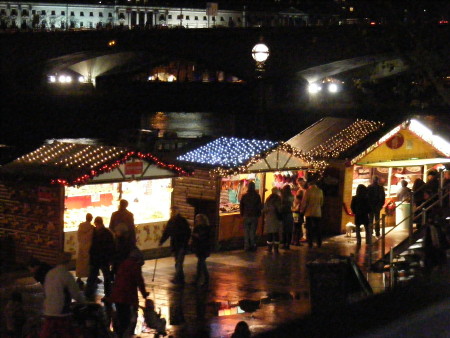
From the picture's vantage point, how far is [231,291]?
17797 millimetres

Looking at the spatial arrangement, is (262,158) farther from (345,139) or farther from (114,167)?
(114,167)

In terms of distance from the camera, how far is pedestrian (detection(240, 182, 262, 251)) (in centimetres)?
2181

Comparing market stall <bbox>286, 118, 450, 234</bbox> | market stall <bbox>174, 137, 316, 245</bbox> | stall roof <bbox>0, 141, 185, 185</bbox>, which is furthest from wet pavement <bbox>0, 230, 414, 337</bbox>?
market stall <bbox>286, 118, 450, 234</bbox>

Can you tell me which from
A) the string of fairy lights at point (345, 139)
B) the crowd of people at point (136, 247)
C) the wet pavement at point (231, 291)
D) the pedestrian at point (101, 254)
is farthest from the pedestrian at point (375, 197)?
the pedestrian at point (101, 254)

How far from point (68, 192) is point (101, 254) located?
11.1ft

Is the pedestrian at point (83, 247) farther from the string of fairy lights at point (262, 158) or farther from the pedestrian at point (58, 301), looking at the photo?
the pedestrian at point (58, 301)

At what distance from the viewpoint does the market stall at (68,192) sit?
1911 cm

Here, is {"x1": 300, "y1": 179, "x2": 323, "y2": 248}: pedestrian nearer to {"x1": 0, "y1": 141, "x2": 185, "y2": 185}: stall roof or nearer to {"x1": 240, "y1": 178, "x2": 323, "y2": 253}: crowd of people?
{"x1": 240, "y1": 178, "x2": 323, "y2": 253}: crowd of people

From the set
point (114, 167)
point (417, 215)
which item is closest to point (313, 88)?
point (417, 215)

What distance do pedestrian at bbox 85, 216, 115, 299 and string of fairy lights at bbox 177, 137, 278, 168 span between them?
5.79 meters

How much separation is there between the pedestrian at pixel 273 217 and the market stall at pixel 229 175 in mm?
822

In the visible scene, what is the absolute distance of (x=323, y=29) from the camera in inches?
2339

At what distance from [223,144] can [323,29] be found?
36.9 m

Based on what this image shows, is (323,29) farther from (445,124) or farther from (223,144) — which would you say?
(223,144)
